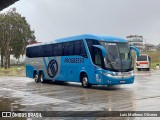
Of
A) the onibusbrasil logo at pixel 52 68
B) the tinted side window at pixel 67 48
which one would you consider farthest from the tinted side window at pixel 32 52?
the tinted side window at pixel 67 48

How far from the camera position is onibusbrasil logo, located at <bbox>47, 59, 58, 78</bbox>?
79.1 ft

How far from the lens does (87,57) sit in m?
19.9

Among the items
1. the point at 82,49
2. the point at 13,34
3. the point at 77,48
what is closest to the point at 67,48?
the point at 77,48

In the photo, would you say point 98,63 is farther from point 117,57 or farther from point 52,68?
point 52,68

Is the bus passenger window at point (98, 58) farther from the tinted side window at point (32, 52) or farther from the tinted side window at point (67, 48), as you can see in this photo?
the tinted side window at point (32, 52)

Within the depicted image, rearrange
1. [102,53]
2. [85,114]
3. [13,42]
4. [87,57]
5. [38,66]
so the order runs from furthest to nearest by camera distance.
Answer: [13,42] < [38,66] < [87,57] < [102,53] < [85,114]

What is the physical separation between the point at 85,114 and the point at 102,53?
820cm

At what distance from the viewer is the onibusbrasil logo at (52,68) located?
24.1 m

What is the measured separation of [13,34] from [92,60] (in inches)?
2016

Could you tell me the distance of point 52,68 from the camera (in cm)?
2462

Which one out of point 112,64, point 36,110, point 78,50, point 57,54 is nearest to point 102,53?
point 112,64

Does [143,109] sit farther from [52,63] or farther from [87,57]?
[52,63]

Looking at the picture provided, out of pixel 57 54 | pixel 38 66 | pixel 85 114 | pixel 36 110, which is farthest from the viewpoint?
pixel 38 66

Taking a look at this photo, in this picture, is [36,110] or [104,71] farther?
[104,71]
